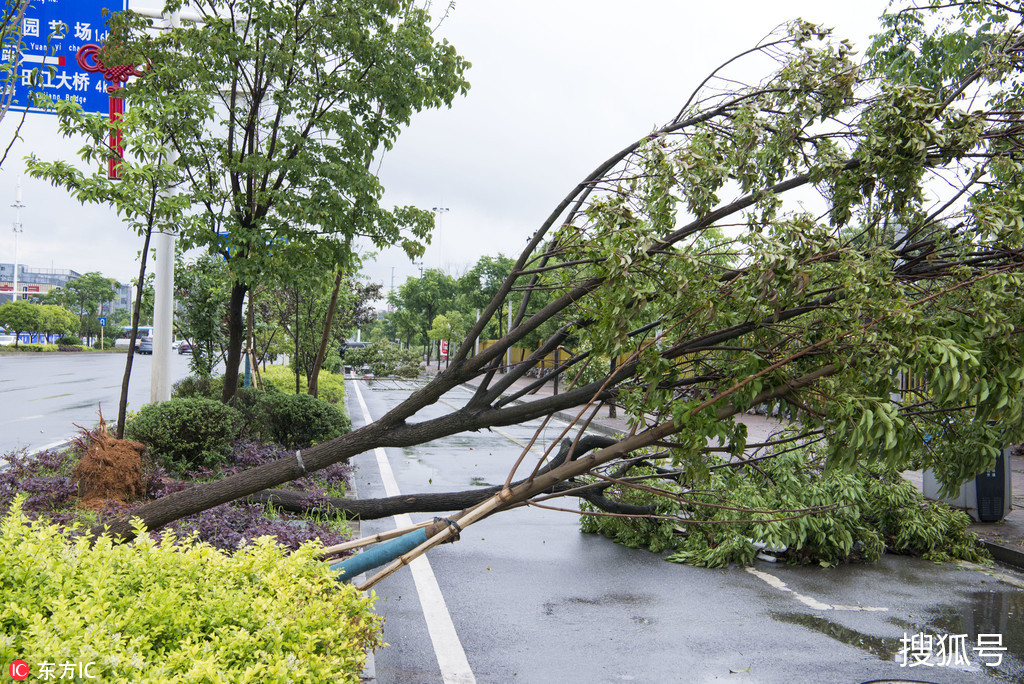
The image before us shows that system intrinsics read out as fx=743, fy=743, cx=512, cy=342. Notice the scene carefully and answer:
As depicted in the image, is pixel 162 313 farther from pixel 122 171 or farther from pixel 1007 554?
pixel 1007 554

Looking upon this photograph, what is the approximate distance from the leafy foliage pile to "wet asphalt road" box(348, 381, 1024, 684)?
0.19m

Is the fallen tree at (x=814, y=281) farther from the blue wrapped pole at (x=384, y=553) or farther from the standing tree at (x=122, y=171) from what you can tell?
the standing tree at (x=122, y=171)

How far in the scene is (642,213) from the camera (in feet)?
11.3

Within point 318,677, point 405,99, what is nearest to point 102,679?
point 318,677

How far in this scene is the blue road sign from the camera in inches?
309

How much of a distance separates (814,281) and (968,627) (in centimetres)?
380

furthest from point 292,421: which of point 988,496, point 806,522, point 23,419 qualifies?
point 988,496

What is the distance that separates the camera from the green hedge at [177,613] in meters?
2.25

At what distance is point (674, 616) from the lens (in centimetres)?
533

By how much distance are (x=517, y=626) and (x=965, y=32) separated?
36.1 ft

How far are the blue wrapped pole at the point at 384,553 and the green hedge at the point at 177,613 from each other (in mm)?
240

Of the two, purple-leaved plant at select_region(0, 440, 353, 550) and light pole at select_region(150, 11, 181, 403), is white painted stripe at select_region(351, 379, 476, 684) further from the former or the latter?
light pole at select_region(150, 11, 181, 403)

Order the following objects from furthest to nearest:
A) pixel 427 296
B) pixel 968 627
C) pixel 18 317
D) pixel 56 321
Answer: pixel 56 321 < pixel 18 317 < pixel 427 296 < pixel 968 627

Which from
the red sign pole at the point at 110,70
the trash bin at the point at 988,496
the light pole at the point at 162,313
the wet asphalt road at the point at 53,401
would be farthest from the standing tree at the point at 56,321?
the trash bin at the point at 988,496
